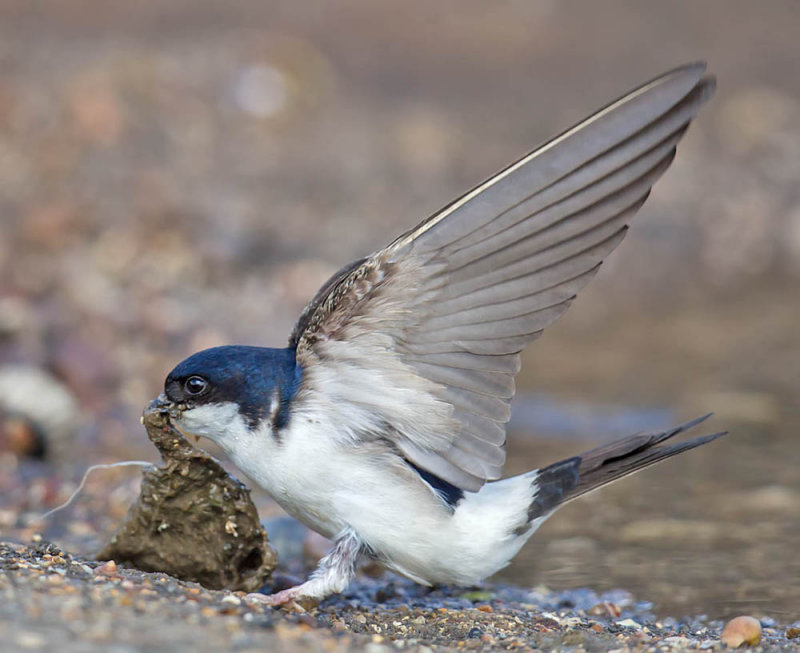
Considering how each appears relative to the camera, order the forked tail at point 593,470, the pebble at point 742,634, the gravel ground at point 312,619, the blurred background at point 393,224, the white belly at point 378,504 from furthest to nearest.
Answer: the blurred background at point 393,224, the forked tail at point 593,470, the white belly at point 378,504, the pebble at point 742,634, the gravel ground at point 312,619

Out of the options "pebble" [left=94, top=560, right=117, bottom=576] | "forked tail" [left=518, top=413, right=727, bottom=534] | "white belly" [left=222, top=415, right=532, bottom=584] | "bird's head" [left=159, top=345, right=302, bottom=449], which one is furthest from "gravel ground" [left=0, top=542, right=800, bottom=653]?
"bird's head" [left=159, top=345, right=302, bottom=449]

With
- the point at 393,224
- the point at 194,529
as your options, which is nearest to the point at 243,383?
the point at 194,529

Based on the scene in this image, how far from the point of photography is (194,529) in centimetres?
328

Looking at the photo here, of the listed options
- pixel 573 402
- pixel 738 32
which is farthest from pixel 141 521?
pixel 738 32

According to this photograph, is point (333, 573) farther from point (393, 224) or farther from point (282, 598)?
point (393, 224)

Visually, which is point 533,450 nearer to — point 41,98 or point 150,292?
point 150,292

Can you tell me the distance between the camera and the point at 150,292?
6.59 metres

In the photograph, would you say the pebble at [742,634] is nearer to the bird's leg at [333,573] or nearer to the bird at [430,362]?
the bird at [430,362]

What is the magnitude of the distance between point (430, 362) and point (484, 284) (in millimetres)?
238

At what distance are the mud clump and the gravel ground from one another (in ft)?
0.59

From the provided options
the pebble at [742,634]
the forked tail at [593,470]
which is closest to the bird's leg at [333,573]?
the forked tail at [593,470]

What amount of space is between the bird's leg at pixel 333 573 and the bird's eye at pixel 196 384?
20.6 inches

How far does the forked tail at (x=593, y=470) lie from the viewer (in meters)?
3.43

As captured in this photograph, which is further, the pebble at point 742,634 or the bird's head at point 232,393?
the bird's head at point 232,393
